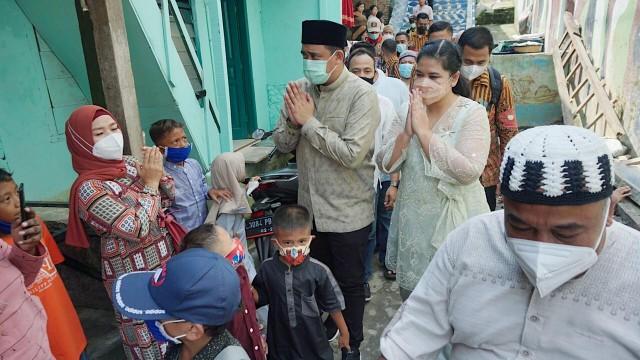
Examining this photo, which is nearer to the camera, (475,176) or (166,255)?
(475,176)

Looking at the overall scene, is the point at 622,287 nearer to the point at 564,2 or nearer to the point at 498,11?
the point at 564,2

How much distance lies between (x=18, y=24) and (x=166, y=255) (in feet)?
8.31

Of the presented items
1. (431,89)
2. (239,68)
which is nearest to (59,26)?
(239,68)

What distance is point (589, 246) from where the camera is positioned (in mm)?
950

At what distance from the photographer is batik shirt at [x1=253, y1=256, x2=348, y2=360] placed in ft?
7.57

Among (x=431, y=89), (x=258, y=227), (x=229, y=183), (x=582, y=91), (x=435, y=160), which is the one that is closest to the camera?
(x=435, y=160)

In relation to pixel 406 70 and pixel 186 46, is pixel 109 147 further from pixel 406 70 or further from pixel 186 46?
pixel 406 70

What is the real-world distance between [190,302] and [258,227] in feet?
7.52

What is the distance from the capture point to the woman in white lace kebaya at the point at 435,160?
6.53 feet

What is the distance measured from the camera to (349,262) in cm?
262

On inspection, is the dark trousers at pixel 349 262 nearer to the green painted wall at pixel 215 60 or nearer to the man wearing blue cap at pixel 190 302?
the man wearing blue cap at pixel 190 302

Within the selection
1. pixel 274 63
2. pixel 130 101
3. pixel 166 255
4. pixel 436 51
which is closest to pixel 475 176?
pixel 436 51

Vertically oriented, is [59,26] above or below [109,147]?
above

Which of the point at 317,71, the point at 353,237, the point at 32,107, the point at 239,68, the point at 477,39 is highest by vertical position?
the point at 477,39
